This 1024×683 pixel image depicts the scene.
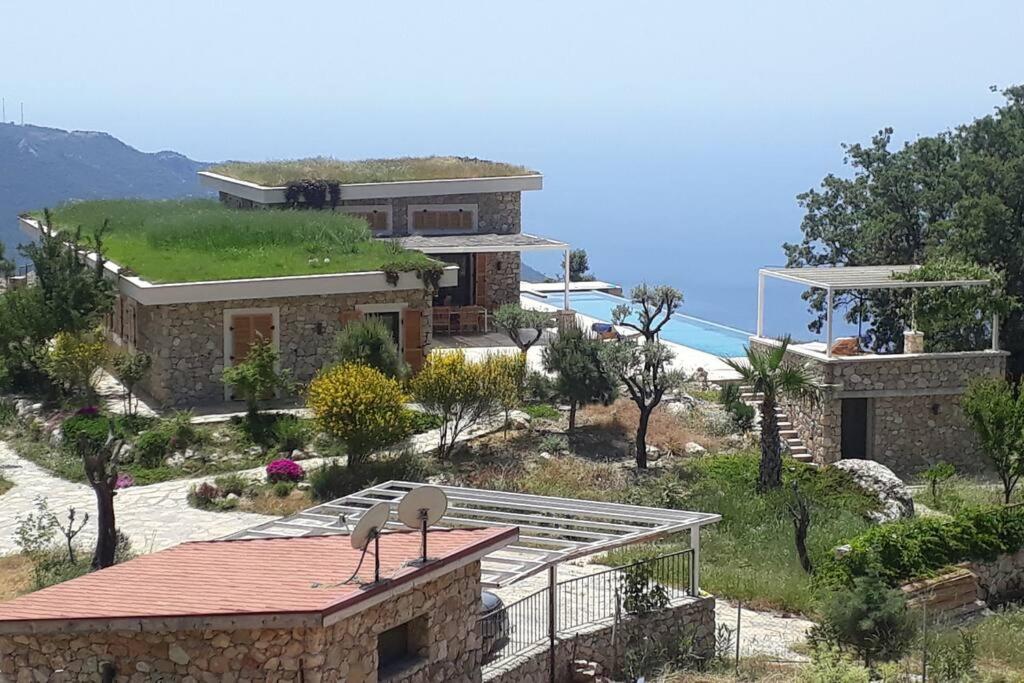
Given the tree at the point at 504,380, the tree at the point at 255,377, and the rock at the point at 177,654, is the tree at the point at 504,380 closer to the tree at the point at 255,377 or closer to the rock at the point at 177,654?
the tree at the point at 255,377

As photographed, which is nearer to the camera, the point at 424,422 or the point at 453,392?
the point at 453,392

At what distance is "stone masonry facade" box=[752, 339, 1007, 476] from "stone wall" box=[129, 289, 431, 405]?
8472 mm

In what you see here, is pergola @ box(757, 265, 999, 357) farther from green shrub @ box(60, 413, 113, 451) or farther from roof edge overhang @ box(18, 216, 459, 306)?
green shrub @ box(60, 413, 113, 451)

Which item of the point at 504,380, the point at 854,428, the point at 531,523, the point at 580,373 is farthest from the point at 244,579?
the point at 854,428

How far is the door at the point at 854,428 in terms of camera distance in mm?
28156

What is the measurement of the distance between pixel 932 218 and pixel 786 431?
27.8ft

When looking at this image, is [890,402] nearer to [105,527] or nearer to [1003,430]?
[1003,430]

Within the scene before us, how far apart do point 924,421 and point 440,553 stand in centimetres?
1704

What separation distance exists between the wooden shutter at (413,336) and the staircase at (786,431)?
6.31 meters

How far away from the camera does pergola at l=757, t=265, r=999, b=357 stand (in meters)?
28.1

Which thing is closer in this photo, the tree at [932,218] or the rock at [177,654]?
the rock at [177,654]

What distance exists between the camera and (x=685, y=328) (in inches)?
1766

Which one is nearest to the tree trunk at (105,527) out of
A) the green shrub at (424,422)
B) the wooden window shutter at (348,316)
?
the green shrub at (424,422)

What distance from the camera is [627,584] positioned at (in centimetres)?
1727
